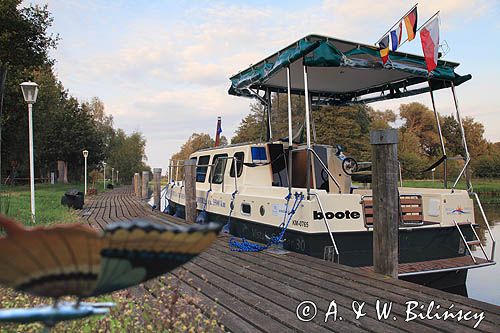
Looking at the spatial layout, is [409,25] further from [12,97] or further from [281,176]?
[12,97]

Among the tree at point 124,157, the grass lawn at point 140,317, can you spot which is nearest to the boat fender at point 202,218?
the grass lawn at point 140,317

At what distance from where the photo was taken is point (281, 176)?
8.68 meters

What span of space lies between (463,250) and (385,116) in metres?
49.1

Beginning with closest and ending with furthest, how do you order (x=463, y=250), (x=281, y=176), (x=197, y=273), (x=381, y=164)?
(x=381, y=164), (x=197, y=273), (x=463, y=250), (x=281, y=176)

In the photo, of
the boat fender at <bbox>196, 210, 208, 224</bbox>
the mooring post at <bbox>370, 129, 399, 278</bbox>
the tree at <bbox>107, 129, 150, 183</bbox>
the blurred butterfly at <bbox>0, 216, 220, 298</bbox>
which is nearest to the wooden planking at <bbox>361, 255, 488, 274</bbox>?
the mooring post at <bbox>370, 129, 399, 278</bbox>

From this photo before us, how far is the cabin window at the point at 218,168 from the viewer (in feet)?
31.9

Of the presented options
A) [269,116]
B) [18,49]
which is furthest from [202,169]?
[18,49]

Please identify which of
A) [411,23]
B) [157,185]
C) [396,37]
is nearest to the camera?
[411,23]

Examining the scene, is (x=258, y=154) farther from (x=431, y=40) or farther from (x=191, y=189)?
→ (x=431, y=40)

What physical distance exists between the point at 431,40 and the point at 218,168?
552 cm

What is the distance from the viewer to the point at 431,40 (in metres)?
6.45

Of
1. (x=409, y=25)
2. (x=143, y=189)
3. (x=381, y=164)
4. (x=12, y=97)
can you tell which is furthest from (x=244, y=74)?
(x=12, y=97)

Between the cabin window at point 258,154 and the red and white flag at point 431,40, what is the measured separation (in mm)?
3541

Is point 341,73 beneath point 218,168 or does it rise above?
above
